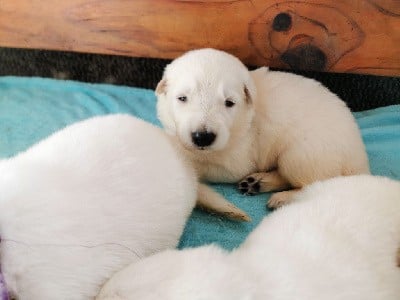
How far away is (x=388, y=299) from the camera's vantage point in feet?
4.69

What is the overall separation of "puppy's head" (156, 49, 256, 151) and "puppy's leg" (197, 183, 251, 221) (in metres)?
0.20

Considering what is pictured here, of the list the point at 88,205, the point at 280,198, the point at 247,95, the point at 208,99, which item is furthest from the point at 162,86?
the point at 88,205

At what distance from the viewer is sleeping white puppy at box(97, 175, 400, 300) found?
4.25 ft

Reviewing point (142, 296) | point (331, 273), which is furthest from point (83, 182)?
point (331, 273)

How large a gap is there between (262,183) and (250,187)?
6cm

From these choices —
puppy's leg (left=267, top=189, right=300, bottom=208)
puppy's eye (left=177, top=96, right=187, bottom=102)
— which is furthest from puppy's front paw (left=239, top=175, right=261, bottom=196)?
puppy's eye (left=177, top=96, right=187, bottom=102)

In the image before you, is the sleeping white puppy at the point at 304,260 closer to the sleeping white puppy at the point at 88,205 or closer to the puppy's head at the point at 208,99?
the sleeping white puppy at the point at 88,205

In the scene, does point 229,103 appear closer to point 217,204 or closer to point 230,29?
point 217,204

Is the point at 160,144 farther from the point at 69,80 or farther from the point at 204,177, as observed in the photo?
the point at 69,80

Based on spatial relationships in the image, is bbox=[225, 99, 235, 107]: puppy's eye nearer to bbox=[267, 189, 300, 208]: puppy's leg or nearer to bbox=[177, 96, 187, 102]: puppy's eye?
bbox=[177, 96, 187, 102]: puppy's eye

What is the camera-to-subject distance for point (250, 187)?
2.32 metres

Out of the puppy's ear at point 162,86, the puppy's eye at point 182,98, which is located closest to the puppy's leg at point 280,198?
the puppy's eye at point 182,98

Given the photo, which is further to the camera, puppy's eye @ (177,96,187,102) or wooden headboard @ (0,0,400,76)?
wooden headboard @ (0,0,400,76)

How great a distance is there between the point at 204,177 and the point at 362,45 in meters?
1.07
